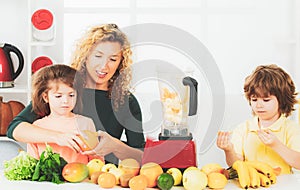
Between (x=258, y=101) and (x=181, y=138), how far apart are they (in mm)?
487

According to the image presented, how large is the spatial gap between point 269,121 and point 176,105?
53 centimetres

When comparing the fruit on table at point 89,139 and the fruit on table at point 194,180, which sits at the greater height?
the fruit on table at point 89,139

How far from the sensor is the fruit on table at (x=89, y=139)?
215 centimetres

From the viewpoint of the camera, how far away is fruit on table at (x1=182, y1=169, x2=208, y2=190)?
1758 millimetres

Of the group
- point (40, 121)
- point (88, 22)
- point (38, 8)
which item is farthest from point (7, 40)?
point (40, 121)

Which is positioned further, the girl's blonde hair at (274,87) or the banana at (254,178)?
the girl's blonde hair at (274,87)

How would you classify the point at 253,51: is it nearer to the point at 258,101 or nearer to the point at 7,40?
the point at 258,101

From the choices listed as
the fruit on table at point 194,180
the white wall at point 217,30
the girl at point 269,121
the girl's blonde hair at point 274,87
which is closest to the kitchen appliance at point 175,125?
the fruit on table at point 194,180

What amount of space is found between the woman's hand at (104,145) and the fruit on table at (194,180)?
1.62 ft

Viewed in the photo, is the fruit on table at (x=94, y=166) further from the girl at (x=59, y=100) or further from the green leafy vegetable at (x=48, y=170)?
the girl at (x=59, y=100)

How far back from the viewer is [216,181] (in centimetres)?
178

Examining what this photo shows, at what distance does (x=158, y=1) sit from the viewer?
3.36 metres

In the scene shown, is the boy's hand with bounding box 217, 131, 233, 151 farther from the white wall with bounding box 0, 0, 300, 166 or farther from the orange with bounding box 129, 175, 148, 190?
the white wall with bounding box 0, 0, 300, 166

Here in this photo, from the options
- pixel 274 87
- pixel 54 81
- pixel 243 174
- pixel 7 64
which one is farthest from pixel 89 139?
pixel 7 64
